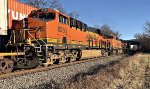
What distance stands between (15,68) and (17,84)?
6.30 m

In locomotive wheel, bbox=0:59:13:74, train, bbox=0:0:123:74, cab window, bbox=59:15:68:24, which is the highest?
cab window, bbox=59:15:68:24

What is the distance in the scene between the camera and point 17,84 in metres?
11.2

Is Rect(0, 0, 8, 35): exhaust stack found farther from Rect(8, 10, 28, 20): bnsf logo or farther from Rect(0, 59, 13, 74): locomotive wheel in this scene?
Rect(8, 10, 28, 20): bnsf logo

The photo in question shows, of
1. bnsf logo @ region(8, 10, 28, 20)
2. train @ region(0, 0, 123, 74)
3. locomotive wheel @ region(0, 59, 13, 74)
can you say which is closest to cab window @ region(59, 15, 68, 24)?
Answer: train @ region(0, 0, 123, 74)

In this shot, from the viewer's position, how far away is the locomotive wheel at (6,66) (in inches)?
580

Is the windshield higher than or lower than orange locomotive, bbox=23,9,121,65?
higher

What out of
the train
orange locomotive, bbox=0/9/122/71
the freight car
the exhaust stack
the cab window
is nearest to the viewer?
the exhaust stack

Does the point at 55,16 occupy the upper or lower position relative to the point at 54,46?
upper

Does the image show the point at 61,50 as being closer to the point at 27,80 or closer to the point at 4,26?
the point at 4,26

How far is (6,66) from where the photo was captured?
15.0 meters

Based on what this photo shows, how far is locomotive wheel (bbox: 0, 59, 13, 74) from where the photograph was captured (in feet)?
48.3

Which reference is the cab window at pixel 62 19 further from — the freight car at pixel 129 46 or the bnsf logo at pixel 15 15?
the freight car at pixel 129 46

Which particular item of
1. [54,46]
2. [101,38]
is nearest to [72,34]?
[54,46]

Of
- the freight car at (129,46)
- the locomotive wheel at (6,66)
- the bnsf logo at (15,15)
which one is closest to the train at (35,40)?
the locomotive wheel at (6,66)
